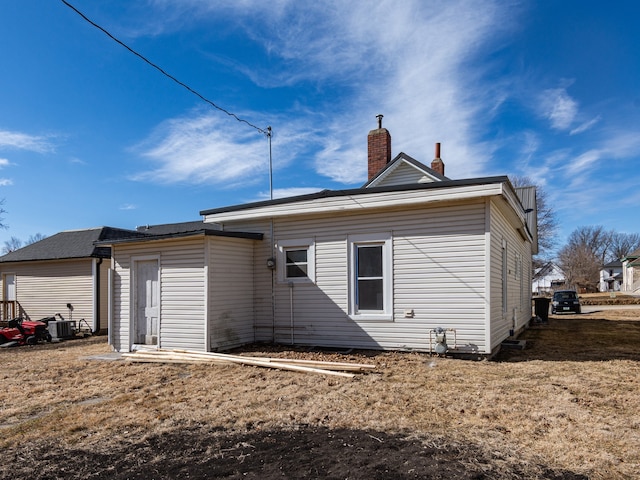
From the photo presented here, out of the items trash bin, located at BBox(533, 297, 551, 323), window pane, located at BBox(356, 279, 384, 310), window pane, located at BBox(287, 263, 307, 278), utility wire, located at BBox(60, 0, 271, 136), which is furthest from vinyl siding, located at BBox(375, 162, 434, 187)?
trash bin, located at BBox(533, 297, 551, 323)

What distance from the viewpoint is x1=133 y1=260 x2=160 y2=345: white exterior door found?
10281 millimetres

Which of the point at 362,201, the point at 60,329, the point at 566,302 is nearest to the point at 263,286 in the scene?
the point at 362,201

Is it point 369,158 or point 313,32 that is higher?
point 313,32

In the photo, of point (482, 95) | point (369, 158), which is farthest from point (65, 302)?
point (482, 95)

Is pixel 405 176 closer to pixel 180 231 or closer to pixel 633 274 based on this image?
pixel 180 231

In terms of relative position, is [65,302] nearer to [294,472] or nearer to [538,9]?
[294,472]

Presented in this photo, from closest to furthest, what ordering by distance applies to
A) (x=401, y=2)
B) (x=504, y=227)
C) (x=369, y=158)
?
1. (x=401, y=2)
2. (x=504, y=227)
3. (x=369, y=158)

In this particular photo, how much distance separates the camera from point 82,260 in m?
16.6

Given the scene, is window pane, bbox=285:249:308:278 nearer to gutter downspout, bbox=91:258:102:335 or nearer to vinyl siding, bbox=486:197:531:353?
vinyl siding, bbox=486:197:531:353

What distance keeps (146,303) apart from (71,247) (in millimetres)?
9456

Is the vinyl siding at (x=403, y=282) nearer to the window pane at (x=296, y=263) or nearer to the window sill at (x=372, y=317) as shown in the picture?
the window sill at (x=372, y=317)

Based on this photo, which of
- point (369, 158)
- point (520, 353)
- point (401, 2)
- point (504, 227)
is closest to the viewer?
point (401, 2)

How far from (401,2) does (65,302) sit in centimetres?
1647

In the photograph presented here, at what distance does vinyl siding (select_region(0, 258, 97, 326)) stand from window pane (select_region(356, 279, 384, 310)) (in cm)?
1176
